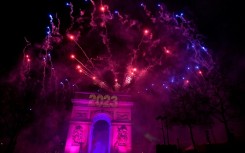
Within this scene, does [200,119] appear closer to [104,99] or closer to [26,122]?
[104,99]

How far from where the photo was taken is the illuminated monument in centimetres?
3375

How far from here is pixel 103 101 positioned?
37.2 metres

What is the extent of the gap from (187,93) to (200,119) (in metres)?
3.98

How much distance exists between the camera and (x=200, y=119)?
2838cm

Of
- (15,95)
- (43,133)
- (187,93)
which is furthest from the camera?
(43,133)

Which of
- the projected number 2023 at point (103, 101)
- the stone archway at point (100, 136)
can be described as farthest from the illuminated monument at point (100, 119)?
the stone archway at point (100, 136)

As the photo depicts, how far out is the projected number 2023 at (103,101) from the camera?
37.0 meters

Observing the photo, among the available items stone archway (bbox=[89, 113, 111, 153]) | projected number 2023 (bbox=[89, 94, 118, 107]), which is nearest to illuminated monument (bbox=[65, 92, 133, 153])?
projected number 2023 (bbox=[89, 94, 118, 107])

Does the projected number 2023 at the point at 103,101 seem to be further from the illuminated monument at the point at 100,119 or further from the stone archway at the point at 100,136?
the stone archway at the point at 100,136

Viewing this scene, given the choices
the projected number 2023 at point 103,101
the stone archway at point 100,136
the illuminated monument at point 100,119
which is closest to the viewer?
the illuminated monument at point 100,119

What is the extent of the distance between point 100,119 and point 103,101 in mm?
3948

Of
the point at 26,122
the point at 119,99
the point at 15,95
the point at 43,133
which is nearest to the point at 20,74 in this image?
the point at 15,95

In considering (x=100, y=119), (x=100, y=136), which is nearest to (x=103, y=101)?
(x=100, y=119)

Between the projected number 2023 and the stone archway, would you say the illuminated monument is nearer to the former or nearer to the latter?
the projected number 2023
